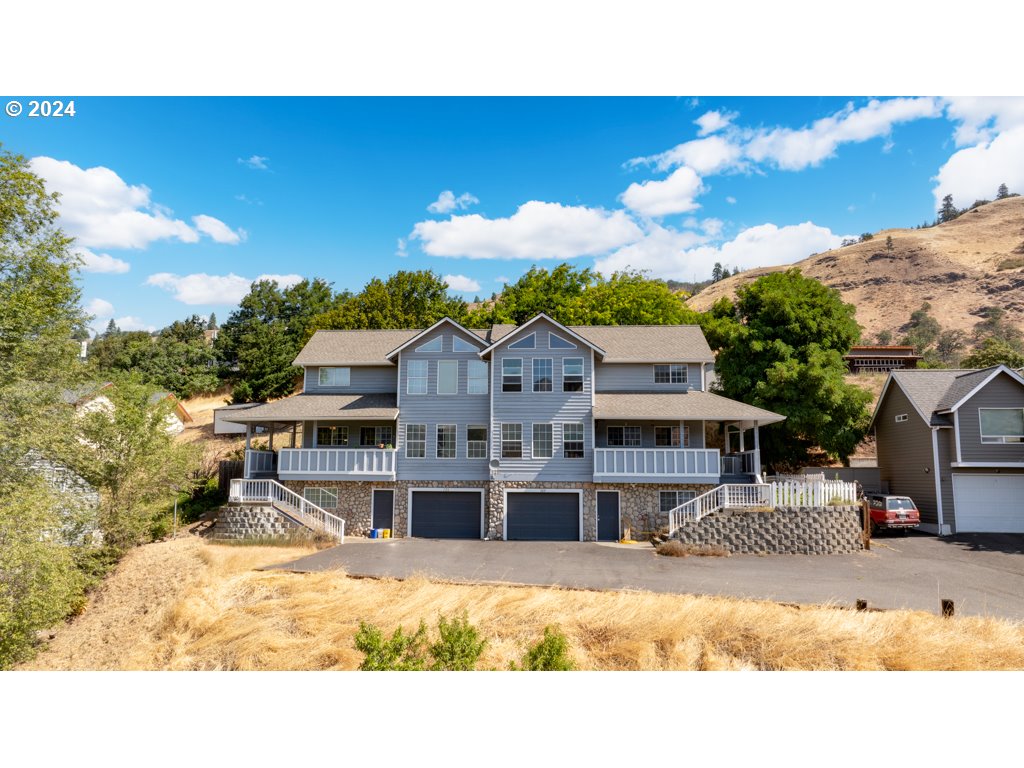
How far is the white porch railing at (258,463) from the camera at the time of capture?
2294 centimetres

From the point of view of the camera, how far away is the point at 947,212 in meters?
103

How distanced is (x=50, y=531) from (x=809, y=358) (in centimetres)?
2864

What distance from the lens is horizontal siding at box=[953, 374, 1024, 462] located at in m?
22.8

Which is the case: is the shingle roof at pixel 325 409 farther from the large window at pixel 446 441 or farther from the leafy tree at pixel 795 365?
the leafy tree at pixel 795 365

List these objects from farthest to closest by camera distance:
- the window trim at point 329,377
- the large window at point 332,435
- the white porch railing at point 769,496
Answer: the window trim at point 329,377, the large window at point 332,435, the white porch railing at point 769,496

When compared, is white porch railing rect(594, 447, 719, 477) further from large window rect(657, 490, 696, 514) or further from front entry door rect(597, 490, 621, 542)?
front entry door rect(597, 490, 621, 542)

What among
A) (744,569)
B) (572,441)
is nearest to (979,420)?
(744,569)

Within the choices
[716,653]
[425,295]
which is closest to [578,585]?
[716,653]

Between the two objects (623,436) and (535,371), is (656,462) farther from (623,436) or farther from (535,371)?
(535,371)

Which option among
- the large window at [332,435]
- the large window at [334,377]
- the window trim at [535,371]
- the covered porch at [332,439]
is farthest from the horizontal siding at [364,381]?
the window trim at [535,371]

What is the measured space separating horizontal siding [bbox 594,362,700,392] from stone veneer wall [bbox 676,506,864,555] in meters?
6.03

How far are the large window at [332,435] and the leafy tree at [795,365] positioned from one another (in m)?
18.3

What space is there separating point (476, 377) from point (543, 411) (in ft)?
9.78

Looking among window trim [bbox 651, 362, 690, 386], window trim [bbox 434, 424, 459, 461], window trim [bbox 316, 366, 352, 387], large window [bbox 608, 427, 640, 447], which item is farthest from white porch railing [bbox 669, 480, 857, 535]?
window trim [bbox 316, 366, 352, 387]
